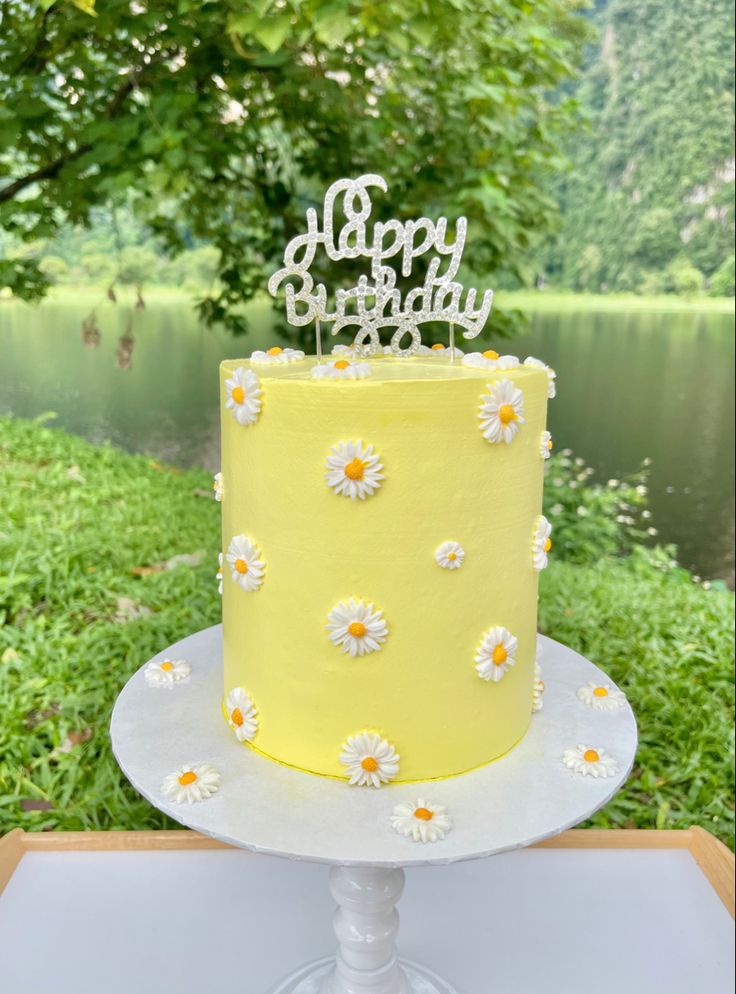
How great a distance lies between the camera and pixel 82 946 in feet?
6.32

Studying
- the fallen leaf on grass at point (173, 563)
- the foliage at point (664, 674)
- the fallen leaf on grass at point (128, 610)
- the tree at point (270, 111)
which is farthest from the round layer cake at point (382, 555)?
the fallen leaf on grass at point (173, 563)

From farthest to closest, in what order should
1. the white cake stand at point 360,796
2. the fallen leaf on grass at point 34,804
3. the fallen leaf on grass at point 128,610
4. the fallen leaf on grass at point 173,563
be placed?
the fallen leaf on grass at point 173,563
the fallen leaf on grass at point 128,610
the fallen leaf on grass at point 34,804
the white cake stand at point 360,796

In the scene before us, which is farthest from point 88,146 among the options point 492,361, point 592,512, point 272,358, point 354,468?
point 592,512

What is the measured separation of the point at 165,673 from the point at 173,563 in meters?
1.80

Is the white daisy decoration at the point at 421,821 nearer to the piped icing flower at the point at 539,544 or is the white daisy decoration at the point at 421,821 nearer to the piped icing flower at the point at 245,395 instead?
the piped icing flower at the point at 539,544

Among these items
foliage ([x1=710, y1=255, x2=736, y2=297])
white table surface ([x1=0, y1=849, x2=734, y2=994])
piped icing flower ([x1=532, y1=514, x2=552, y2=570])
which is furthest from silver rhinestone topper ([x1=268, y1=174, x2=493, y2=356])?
foliage ([x1=710, y1=255, x2=736, y2=297])

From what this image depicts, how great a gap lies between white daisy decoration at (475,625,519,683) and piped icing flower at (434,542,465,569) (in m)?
0.16

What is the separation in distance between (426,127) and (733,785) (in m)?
2.77

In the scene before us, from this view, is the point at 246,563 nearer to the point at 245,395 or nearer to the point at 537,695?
the point at 245,395

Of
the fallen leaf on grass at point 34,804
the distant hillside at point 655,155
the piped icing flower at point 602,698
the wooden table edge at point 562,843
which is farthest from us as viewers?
the distant hillside at point 655,155

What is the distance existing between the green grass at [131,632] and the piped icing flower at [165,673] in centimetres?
92

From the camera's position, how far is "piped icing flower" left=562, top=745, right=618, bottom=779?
1.31 metres

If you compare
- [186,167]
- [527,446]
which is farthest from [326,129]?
[527,446]

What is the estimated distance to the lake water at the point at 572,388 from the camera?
14.0 ft
